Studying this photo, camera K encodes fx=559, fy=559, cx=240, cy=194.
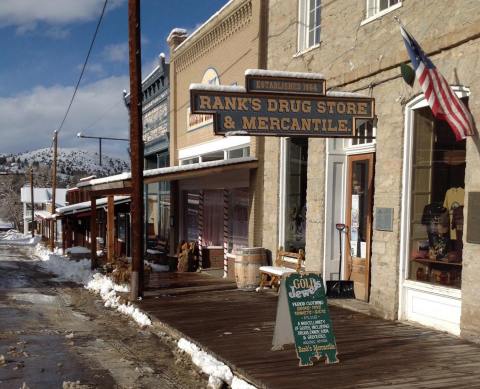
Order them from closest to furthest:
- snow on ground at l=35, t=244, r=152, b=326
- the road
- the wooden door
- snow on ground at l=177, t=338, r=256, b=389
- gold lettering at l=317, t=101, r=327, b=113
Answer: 1. snow on ground at l=177, t=338, r=256, b=389
2. the road
3. gold lettering at l=317, t=101, r=327, b=113
4. the wooden door
5. snow on ground at l=35, t=244, r=152, b=326

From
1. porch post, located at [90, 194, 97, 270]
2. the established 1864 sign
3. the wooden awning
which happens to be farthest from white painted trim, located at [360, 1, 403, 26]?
porch post, located at [90, 194, 97, 270]

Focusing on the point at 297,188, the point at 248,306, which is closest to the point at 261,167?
the point at 297,188

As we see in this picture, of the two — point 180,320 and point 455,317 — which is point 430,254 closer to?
point 455,317

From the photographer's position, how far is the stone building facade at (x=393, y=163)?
6883 millimetres

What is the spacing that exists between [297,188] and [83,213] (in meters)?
14.8

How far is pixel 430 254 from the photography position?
7.84 m

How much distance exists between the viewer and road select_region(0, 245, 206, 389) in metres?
6.21

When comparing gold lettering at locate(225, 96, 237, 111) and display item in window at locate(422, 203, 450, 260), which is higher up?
gold lettering at locate(225, 96, 237, 111)

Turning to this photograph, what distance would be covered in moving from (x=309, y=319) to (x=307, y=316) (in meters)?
0.04

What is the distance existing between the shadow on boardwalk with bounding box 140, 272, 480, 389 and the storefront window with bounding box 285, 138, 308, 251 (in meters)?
2.40

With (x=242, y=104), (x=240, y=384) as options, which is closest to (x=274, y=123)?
(x=242, y=104)

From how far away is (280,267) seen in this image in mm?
11398

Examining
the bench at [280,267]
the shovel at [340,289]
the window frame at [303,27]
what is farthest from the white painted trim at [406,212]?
the window frame at [303,27]

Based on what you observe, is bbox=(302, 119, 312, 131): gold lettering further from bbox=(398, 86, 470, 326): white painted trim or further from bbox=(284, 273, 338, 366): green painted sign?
bbox=(284, 273, 338, 366): green painted sign
